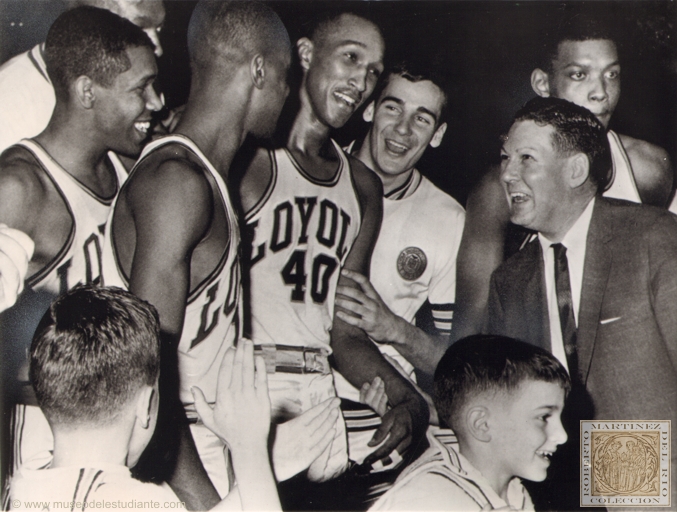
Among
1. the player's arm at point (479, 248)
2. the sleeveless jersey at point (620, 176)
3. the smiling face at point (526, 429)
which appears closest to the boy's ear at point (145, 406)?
the smiling face at point (526, 429)

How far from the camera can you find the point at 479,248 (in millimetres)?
2467

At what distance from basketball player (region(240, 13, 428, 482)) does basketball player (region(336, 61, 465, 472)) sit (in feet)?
0.14

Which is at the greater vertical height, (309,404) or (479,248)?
(479,248)

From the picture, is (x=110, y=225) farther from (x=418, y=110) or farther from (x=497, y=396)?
(x=497, y=396)

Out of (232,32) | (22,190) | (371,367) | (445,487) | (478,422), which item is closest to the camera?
(445,487)

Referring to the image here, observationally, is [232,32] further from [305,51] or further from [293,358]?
[293,358]

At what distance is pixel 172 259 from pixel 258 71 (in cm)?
61

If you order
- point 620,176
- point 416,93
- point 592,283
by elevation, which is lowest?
point 592,283

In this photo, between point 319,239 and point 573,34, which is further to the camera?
point 573,34

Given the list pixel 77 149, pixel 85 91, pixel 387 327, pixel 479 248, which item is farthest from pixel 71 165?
pixel 479 248

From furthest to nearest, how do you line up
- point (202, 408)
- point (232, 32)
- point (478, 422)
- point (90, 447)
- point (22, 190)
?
point (232, 32), point (22, 190), point (478, 422), point (202, 408), point (90, 447)

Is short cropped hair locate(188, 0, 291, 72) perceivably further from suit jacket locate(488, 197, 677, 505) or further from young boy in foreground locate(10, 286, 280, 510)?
suit jacket locate(488, 197, 677, 505)

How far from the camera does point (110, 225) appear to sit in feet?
7.07

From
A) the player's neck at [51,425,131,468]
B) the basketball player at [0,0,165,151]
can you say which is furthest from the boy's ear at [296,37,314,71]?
the player's neck at [51,425,131,468]
